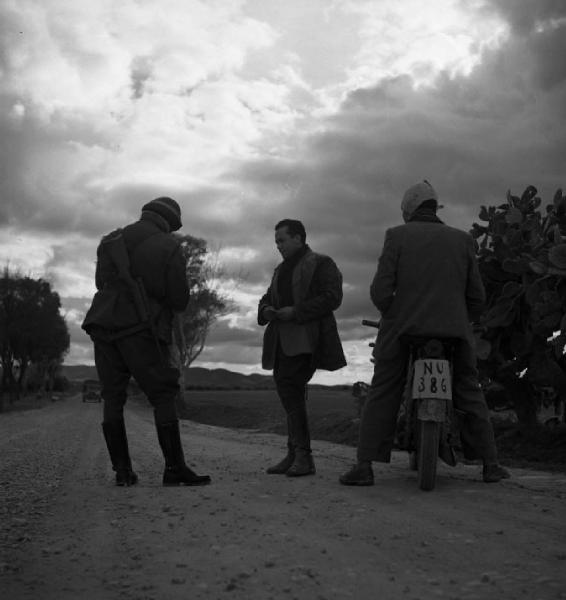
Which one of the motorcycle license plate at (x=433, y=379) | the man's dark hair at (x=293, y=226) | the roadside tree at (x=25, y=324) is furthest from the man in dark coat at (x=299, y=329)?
the roadside tree at (x=25, y=324)

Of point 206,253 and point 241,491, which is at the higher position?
point 206,253

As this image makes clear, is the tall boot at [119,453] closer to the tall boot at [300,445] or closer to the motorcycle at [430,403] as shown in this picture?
the tall boot at [300,445]

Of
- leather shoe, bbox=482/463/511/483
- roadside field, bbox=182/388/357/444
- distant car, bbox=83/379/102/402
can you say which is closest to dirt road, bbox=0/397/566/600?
leather shoe, bbox=482/463/511/483

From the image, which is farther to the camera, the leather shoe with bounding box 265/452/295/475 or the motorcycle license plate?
the leather shoe with bounding box 265/452/295/475

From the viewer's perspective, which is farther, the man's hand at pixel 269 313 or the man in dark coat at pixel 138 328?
the man's hand at pixel 269 313

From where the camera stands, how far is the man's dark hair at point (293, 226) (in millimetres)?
6562

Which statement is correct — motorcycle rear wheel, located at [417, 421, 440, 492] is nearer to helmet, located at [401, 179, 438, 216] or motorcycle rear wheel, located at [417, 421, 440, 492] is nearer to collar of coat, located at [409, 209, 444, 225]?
collar of coat, located at [409, 209, 444, 225]

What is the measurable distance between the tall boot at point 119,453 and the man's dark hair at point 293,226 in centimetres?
213

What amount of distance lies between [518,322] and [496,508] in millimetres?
3828

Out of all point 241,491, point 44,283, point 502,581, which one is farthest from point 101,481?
point 44,283

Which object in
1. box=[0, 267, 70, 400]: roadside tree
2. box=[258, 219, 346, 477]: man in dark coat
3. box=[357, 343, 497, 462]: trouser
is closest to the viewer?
box=[357, 343, 497, 462]: trouser

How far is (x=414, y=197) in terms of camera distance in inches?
224

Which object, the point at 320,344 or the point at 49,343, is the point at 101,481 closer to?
the point at 320,344

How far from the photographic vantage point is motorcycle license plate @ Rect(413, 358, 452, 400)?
16.7 ft
